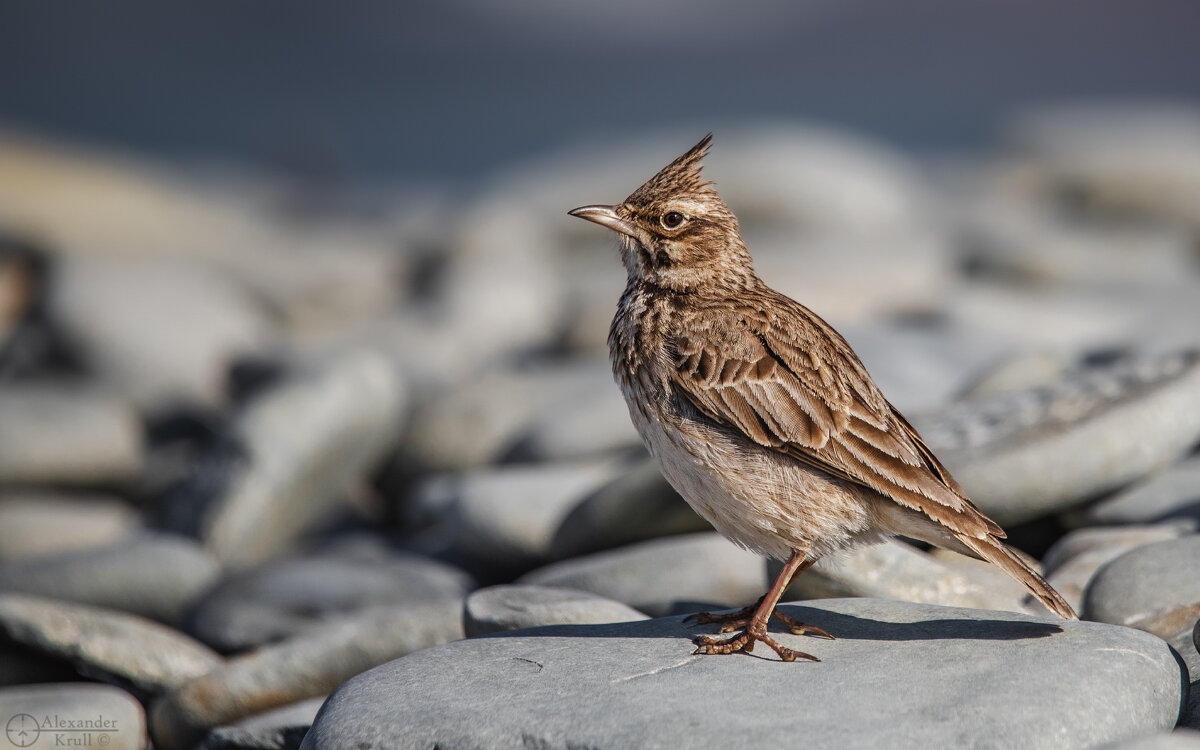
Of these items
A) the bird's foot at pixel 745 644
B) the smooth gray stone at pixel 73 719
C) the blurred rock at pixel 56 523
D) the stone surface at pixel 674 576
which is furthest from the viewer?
the blurred rock at pixel 56 523

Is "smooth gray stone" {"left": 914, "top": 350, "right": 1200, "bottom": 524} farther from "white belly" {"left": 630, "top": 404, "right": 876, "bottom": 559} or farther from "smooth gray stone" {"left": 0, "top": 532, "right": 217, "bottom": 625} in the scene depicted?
"smooth gray stone" {"left": 0, "top": 532, "right": 217, "bottom": 625}

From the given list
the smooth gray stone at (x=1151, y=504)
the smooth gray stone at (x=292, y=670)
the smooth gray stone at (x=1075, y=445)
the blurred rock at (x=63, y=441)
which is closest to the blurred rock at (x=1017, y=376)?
the smooth gray stone at (x=1075, y=445)

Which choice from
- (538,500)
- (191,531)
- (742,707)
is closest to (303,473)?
(191,531)

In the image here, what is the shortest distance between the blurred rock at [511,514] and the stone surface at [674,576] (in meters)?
1.17

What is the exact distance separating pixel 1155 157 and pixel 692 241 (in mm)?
12978

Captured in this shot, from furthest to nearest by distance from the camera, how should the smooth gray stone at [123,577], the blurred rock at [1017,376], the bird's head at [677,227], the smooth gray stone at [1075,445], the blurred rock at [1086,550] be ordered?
1. the blurred rock at [1017,376]
2. the smooth gray stone at [123,577]
3. the smooth gray stone at [1075,445]
4. the blurred rock at [1086,550]
5. the bird's head at [677,227]

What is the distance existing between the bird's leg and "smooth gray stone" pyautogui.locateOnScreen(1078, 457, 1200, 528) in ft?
7.11

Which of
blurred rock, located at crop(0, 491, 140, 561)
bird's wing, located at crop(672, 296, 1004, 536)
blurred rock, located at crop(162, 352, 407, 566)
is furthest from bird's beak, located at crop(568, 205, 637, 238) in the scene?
blurred rock, located at crop(0, 491, 140, 561)

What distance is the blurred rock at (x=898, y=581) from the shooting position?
4738mm

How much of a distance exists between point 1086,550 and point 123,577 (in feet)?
15.0

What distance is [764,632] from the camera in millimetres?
3953

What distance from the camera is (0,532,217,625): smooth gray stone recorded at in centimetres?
620

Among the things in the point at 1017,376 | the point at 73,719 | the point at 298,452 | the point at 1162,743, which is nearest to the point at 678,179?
the point at 1162,743

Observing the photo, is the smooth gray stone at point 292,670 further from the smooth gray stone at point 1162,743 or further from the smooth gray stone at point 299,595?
the smooth gray stone at point 1162,743
